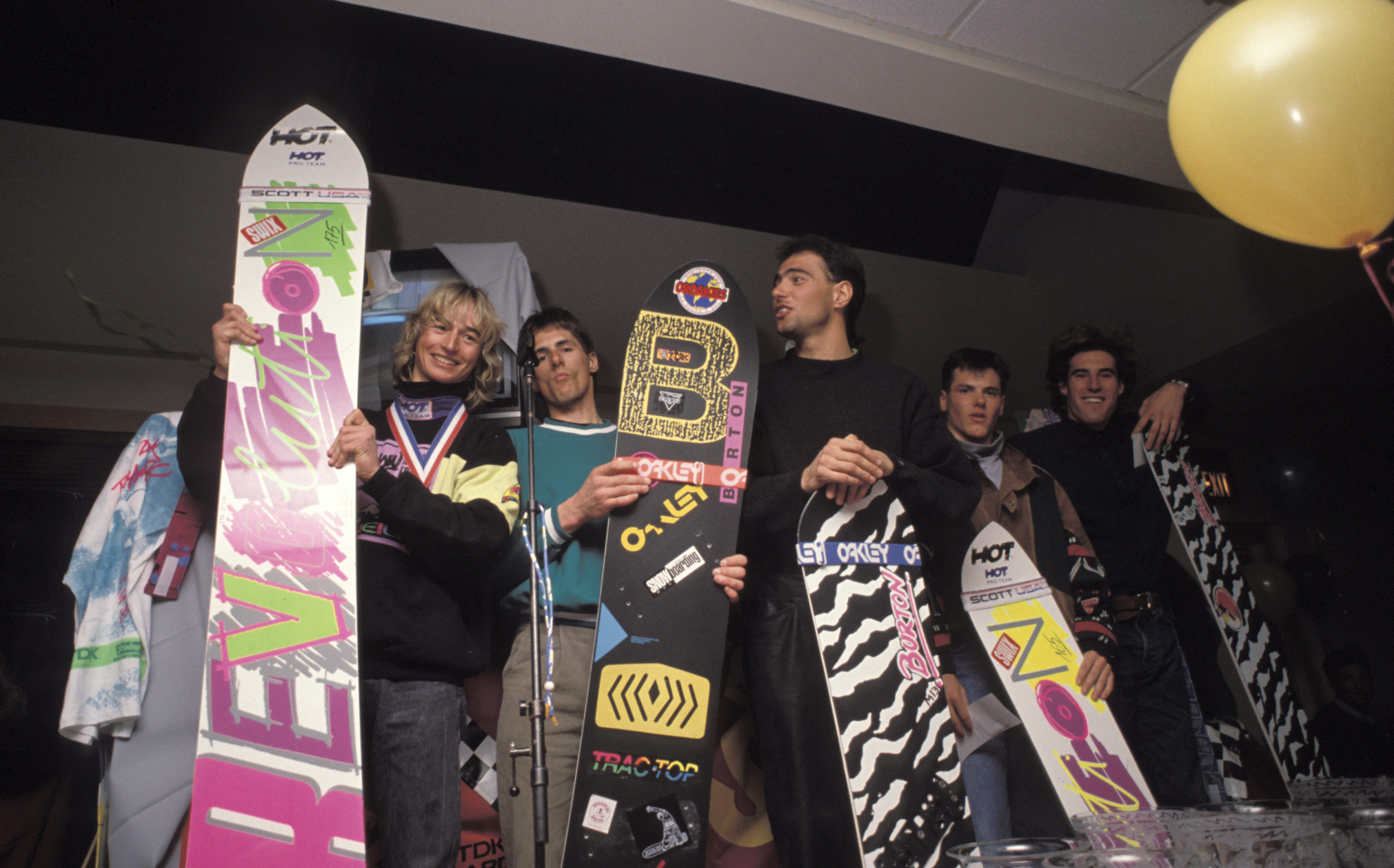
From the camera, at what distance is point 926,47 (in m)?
2.37

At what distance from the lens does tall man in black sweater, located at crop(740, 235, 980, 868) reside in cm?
160

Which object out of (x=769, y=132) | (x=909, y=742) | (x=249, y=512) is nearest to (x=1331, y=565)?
Answer: (x=769, y=132)

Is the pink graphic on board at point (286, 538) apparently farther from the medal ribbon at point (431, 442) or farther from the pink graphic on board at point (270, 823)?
the pink graphic on board at point (270, 823)

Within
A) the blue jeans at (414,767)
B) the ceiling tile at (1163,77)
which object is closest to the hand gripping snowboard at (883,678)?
the blue jeans at (414,767)

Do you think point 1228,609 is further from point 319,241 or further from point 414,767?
point 319,241

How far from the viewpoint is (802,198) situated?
401cm

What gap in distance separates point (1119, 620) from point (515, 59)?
315cm

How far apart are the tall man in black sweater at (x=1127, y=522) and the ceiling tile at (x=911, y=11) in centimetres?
109

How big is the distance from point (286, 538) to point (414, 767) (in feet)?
1.92

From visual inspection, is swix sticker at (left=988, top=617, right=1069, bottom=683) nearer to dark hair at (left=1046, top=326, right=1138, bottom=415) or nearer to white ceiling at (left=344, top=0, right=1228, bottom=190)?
dark hair at (left=1046, top=326, right=1138, bottom=415)

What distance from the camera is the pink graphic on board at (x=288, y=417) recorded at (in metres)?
1.78

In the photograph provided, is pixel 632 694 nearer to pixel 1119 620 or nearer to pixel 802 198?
pixel 1119 620

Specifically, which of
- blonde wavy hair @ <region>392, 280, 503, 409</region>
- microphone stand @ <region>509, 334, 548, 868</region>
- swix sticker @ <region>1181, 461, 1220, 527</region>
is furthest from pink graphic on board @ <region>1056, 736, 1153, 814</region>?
blonde wavy hair @ <region>392, 280, 503, 409</region>

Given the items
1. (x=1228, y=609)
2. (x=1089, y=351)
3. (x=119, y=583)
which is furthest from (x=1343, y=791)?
(x=119, y=583)
